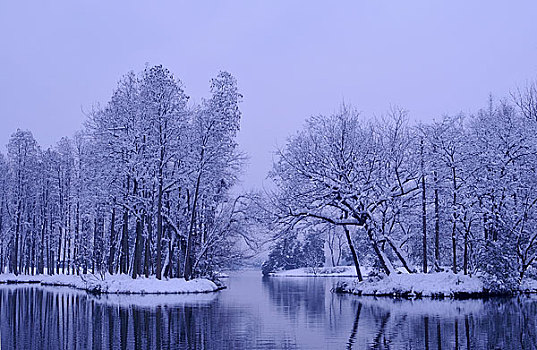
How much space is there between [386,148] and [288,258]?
67446 mm

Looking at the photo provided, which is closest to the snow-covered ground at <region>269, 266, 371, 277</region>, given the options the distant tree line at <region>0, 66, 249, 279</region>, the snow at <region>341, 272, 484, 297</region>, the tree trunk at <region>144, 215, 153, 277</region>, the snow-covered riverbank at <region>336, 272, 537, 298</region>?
the distant tree line at <region>0, 66, 249, 279</region>

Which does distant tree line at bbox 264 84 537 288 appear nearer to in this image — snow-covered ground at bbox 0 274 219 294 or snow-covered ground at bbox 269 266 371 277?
snow-covered ground at bbox 0 274 219 294

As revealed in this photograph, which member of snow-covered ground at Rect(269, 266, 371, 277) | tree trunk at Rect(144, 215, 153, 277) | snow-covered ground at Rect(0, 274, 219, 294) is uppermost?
tree trunk at Rect(144, 215, 153, 277)

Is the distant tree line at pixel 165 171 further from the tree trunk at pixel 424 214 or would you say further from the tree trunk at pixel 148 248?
the tree trunk at pixel 424 214

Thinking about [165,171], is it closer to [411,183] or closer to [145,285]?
[145,285]

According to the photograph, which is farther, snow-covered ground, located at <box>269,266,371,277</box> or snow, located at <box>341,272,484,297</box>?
snow-covered ground, located at <box>269,266,371,277</box>

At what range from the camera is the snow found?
31.5 metres

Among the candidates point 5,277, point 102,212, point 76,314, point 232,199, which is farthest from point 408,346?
point 5,277

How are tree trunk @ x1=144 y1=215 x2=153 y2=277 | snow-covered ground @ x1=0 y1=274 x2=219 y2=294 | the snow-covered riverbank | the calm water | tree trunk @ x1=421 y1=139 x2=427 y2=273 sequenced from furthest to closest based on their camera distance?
tree trunk @ x1=144 y1=215 x2=153 y2=277 → tree trunk @ x1=421 y1=139 x2=427 y2=273 → snow-covered ground @ x1=0 y1=274 x2=219 y2=294 → the snow-covered riverbank → the calm water

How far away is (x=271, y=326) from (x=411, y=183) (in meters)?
20.5

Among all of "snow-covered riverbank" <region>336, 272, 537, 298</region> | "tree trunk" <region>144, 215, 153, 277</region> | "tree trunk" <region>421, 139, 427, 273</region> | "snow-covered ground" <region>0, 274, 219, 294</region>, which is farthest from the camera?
"tree trunk" <region>144, 215, 153, 277</region>

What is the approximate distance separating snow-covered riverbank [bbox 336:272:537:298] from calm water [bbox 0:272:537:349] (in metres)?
3.98

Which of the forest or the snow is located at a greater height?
the forest

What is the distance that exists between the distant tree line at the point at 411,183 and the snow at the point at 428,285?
5.22 ft
